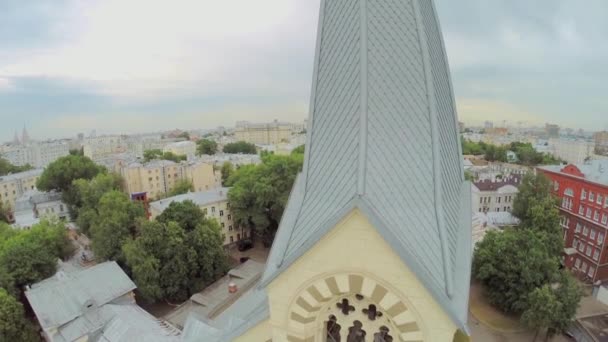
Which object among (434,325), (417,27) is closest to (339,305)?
(434,325)

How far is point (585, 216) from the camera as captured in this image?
106 ft

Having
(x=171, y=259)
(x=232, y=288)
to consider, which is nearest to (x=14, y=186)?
(x=171, y=259)

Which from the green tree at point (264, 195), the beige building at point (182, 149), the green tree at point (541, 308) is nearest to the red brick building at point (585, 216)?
the green tree at point (541, 308)

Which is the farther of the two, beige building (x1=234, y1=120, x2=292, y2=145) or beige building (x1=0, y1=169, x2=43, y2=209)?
beige building (x1=234, y1=120, x2=292, y2=145)

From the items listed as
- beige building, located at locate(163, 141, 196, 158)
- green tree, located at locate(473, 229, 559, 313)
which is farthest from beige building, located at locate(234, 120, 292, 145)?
green tree, located at locate(473, 229, 559, 313)

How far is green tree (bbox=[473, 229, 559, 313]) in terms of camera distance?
2367cm

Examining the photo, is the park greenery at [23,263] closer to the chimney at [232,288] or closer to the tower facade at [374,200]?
the chimney at [232,288]

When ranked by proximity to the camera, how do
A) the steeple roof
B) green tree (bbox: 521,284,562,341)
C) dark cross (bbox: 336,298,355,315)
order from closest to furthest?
the steeple roof
dark cross (bbox: 336,298,355,315)
green tree (bbox: 521,284,562,341)

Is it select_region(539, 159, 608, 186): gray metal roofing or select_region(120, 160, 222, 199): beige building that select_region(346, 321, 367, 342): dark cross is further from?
select_region(120, 160, 222, 199): beige building

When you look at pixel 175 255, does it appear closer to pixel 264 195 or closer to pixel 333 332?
pixel 264 195

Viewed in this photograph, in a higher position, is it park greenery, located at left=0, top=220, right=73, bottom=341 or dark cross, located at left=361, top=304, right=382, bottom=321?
dark cross, located at left=361, top=304, right=382, bottom=321

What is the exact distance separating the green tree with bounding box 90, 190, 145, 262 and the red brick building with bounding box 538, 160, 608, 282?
4514 cm

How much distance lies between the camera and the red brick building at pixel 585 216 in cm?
3059

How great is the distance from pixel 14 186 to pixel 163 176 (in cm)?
3127
